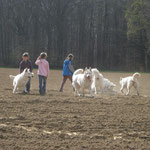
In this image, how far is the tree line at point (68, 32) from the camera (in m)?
44.8

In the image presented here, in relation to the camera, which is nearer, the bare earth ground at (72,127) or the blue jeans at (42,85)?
the bare earth ground at (72,127)

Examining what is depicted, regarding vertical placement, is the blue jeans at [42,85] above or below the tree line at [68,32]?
below

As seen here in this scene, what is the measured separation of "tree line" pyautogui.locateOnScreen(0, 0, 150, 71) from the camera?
147ft

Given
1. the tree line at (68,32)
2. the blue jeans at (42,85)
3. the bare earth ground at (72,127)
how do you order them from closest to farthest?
the bare earth ground at (72,127) → the blue jeans at (42,85) → the tree line at (68,32)

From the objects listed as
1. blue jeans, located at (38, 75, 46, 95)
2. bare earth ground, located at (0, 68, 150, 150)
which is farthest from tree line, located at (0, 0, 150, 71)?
bare earth ground, located at (0, 68, 150, 150)

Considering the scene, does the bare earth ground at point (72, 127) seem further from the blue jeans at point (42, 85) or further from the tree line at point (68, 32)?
the tree line at point (68, 32)

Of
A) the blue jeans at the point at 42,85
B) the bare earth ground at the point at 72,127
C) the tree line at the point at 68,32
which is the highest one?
the tree line at the point at 68,32

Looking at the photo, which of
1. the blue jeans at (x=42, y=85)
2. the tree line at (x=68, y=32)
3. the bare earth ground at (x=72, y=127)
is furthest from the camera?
the tree line at (x=68, y=32)

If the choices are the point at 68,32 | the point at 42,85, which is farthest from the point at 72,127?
the point at 68,32

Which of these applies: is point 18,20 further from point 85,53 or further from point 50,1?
point 85,53

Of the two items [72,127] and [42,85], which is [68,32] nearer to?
[42,85]

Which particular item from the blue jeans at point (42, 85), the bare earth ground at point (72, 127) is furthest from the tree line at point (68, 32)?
the bare earth ground at point (72, 127)

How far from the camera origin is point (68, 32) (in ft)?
151

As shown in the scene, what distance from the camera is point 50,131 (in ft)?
19.1
